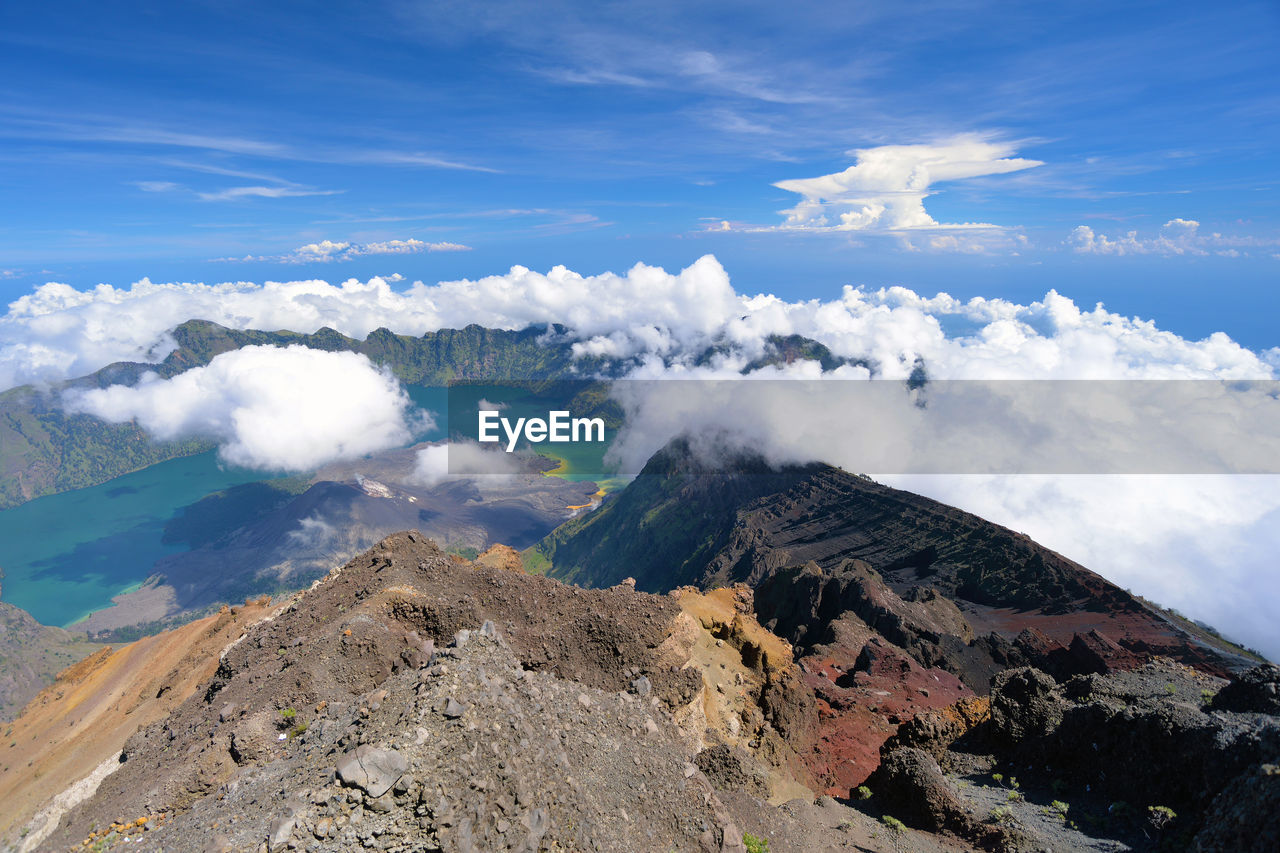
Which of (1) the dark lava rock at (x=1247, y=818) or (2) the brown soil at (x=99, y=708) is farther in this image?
(2) the brown soil at (x=99, y=708)

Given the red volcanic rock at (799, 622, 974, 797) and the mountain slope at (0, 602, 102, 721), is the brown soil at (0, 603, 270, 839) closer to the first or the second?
the red volcanic rock at (799, 622, 974, 797)

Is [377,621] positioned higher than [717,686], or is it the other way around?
[377,621]

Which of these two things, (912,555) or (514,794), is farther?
(912,555)

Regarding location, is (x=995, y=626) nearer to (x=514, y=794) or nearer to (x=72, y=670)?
(x=514, y=794)

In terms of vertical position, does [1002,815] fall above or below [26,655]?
above

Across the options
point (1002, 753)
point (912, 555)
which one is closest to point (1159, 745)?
point (1002, 753)

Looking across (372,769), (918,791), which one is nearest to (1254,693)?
(918,791)

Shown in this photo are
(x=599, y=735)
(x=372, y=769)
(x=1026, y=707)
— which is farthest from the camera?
(x=1026, y=707)

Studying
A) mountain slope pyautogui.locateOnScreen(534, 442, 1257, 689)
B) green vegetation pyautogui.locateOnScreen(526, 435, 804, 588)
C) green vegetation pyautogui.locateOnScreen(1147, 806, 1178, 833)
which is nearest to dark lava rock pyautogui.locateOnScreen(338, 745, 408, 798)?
green vegetation pyautogui.locateOnScreen(1147, 806, 1178, 833)

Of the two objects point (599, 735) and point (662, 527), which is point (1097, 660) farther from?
point (662, 527)

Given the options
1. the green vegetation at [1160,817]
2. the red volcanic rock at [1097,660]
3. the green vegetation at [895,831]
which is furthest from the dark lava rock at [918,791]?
the red volcanic rock at [1097,660]

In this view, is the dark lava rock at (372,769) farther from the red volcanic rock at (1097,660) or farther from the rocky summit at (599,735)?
the red volcanic rock at (1097,660)
